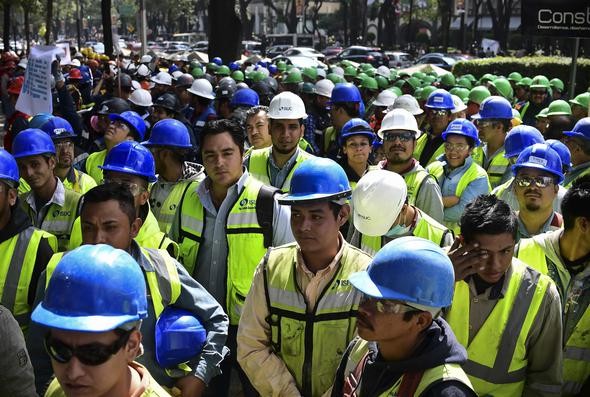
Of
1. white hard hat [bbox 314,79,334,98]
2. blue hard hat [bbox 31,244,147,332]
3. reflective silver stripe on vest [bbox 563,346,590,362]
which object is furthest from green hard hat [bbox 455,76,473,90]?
blue hard hat [bbox 31,244,147,332]

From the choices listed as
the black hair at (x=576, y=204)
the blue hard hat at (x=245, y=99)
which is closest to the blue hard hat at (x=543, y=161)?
the black hair at (x=576, y=204)

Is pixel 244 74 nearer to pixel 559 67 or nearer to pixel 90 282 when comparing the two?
pixel 559 67

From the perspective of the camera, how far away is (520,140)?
268 inches

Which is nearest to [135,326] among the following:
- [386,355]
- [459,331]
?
[386,355]

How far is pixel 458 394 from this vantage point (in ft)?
8.39

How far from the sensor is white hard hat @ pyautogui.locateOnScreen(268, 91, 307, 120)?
6980mm

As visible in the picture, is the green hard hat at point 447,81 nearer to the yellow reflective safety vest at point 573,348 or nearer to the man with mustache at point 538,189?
the man with mustache at point 538,189

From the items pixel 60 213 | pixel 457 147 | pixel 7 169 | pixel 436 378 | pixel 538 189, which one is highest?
pixel 7 169

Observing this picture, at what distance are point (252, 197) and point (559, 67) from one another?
19.8 m

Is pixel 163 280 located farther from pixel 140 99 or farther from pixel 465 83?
pixel 465 83

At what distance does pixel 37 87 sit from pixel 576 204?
23.5 ft

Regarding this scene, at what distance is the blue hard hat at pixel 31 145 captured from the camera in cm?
551

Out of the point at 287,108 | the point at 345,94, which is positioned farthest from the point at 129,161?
the point at 345,94

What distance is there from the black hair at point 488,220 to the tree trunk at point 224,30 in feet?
72.5
